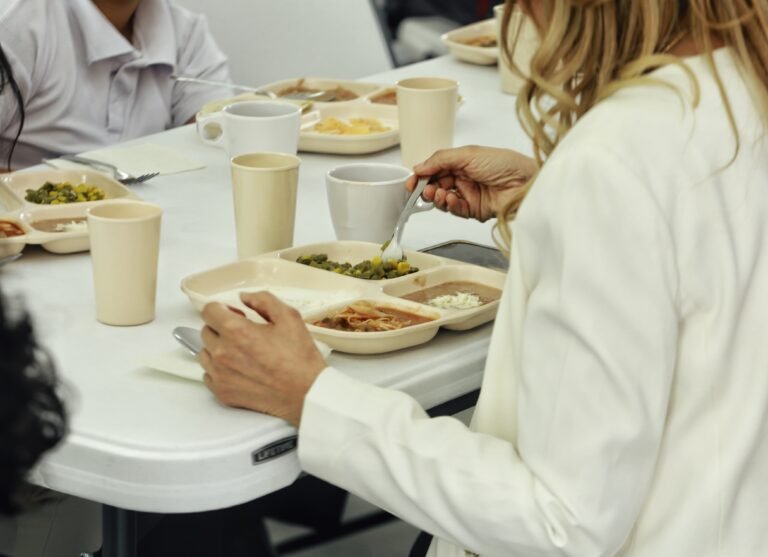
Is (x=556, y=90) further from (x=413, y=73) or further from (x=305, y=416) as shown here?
(x=413, y=73)

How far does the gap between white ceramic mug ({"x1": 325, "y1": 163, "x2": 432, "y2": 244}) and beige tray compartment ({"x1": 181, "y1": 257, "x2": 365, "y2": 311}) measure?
0.16m

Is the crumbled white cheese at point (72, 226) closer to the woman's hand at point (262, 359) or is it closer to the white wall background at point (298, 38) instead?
the woman's hand at point (262, 359)

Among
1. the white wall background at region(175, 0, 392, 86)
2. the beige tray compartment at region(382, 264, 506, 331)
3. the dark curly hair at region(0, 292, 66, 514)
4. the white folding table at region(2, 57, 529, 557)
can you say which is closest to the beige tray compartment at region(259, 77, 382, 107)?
the white folding table at region(2, 57, 529, 557)

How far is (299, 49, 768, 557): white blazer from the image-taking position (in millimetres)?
899

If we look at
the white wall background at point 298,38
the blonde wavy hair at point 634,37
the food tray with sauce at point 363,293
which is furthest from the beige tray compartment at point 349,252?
the white wall background at point 298,38

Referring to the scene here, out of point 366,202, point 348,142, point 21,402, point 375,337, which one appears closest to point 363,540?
point 348,142

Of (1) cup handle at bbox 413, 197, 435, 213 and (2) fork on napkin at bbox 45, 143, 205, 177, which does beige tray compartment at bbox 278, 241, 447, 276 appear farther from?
(2) fork on napkin at bbox 45, 143, 205, 177

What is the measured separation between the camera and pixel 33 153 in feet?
7.59

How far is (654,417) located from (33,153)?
66.0 inches

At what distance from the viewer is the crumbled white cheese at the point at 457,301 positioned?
127 cm

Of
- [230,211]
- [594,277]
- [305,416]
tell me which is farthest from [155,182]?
[594,277]

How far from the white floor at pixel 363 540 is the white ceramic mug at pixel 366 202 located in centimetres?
96

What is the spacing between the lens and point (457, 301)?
4.19 ft

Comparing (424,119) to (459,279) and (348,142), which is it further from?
(459,279)
